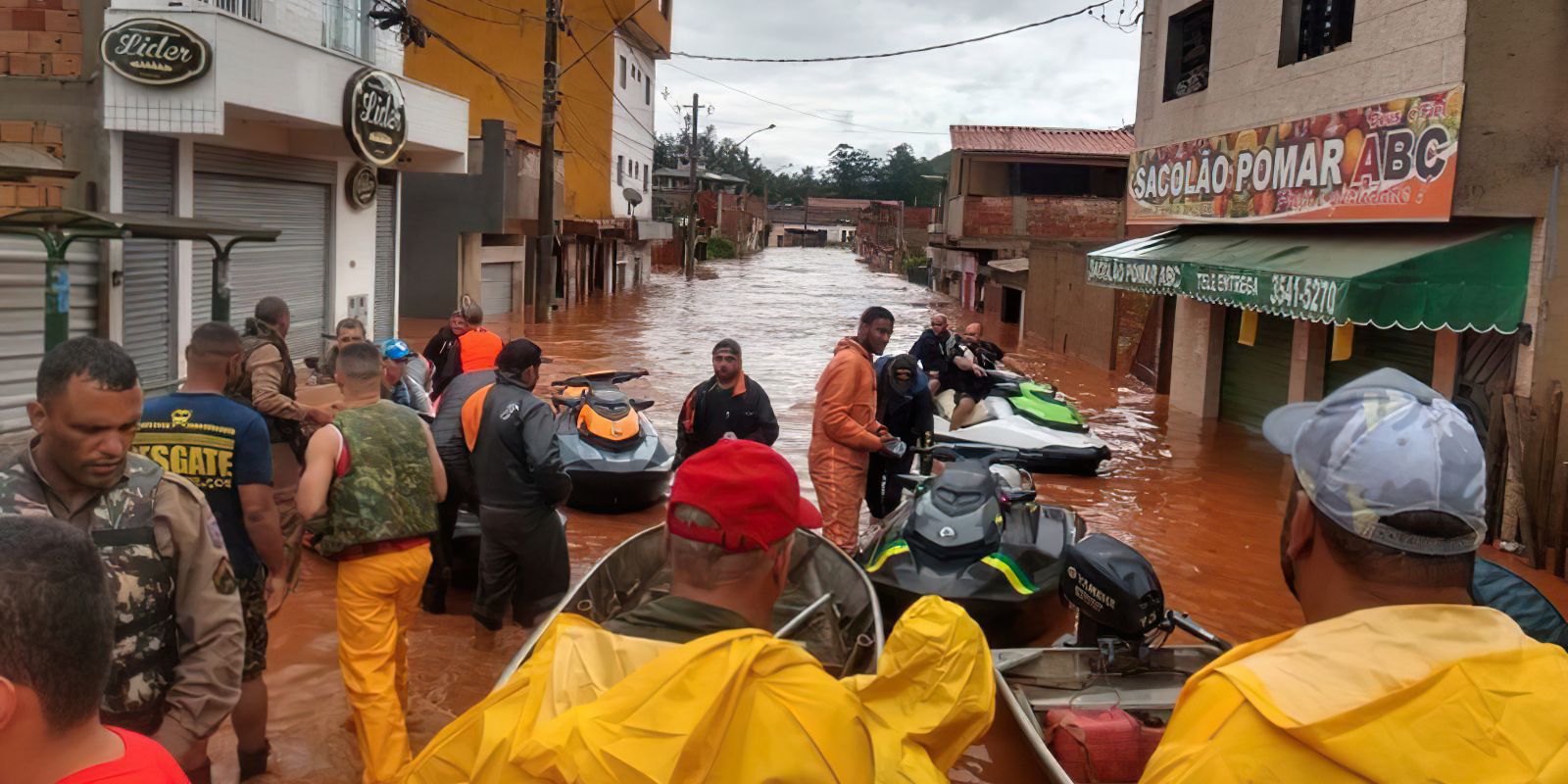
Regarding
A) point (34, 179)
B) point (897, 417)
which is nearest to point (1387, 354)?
point (897, 417)

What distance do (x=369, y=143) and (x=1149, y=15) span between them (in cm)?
1164

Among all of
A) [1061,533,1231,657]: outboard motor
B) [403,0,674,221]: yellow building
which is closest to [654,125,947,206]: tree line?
[403,0,674,221]: yellow building

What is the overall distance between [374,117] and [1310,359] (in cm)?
1180

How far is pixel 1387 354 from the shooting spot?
1314 cm

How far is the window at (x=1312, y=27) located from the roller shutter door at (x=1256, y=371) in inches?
137

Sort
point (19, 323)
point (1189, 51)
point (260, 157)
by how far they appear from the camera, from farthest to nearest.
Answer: point (1189, 51) → point (260, 157) → point (19, 323)

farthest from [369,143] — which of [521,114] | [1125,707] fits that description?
[521,114]

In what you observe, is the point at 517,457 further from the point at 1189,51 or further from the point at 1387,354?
the point at 1189,51

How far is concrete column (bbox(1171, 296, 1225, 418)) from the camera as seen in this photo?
674 inches

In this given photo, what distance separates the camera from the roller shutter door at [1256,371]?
15633 millimetres

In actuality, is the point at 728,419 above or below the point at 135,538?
below

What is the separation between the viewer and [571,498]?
33.4 feet

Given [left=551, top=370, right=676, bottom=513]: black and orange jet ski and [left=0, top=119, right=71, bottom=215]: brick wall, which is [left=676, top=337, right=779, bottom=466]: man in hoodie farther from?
[left=0, top=119, right=71, bottom=215]: brick wall

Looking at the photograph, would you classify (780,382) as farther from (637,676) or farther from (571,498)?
(637,676)
